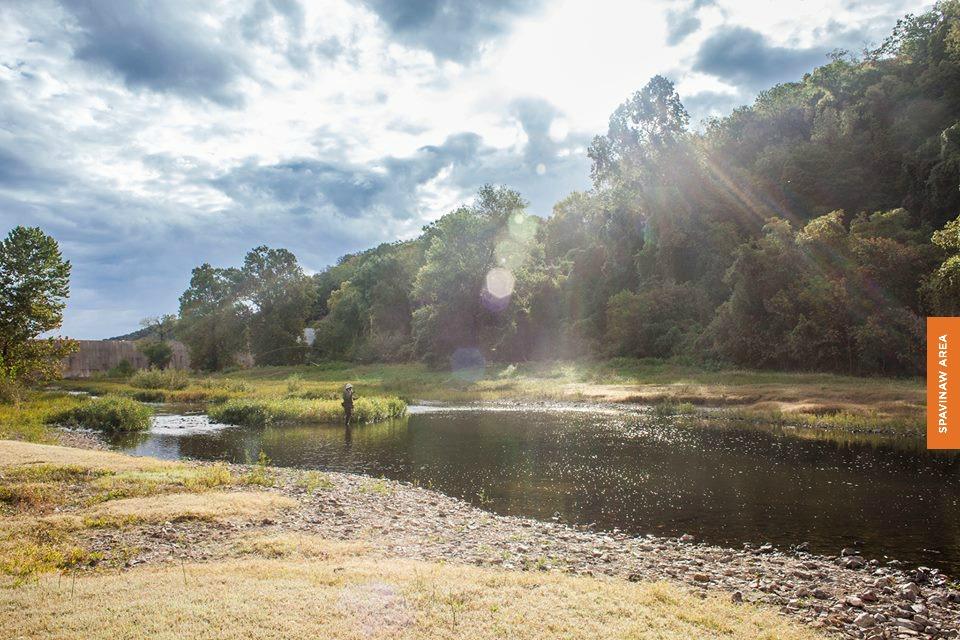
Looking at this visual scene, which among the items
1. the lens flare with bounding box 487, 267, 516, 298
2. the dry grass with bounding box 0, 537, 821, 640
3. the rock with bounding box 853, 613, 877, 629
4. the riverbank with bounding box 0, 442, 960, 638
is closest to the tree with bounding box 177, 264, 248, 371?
the lens flare with bounding box 487, 267, 516, 298

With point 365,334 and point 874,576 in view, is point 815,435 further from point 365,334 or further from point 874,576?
point 365,334

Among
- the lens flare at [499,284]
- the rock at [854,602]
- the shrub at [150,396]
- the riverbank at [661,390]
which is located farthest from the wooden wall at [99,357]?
the rock at [854,602]

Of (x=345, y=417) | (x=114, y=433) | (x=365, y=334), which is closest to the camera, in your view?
(x=114, y=433)

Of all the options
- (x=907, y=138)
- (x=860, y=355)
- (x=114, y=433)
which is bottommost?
(x=114, y=433)

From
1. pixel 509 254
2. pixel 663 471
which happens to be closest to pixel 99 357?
pixel 509 254

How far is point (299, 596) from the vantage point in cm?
805

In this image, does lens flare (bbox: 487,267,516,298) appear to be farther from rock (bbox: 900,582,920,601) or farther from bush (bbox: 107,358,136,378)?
rock (bbox: 900,582,920,601)

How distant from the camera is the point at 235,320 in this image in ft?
337

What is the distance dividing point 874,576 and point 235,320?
10469 centimetres

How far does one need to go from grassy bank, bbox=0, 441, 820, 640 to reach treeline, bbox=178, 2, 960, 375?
2896 centimetres

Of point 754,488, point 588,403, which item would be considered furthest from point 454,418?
point 754,488

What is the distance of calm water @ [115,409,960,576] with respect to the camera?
15.0 metres

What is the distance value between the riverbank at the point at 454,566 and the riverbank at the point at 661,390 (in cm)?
2435

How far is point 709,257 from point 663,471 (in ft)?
175
